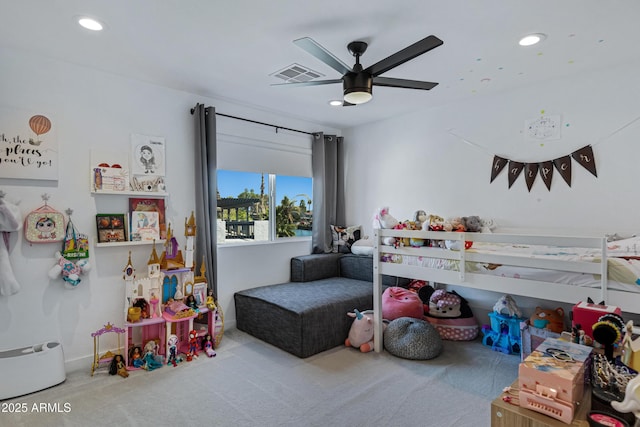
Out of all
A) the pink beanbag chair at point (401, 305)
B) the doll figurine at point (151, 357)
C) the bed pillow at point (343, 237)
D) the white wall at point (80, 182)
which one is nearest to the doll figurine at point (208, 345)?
the doll figurine at point (151, 357)

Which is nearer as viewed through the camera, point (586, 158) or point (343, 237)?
point (586, 158)

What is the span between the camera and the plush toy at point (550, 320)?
9.11 feet

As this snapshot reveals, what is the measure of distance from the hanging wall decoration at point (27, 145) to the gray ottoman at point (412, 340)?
9.60 feet

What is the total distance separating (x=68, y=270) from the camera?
2.63m

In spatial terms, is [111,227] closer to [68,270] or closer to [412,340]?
[68,270]

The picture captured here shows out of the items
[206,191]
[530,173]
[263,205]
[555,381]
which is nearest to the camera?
[555,381]

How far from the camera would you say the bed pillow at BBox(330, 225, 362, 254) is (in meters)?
4.49

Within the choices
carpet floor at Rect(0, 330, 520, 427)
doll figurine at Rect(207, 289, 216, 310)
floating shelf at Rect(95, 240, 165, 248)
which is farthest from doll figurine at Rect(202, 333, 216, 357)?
floating shelf at Rect(95, 240, 165, 248)

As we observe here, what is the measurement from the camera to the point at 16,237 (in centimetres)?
250

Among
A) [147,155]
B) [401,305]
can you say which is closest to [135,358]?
[147,155]

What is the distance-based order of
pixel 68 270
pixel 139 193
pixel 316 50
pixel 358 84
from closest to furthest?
1. pixel 316 50
2. pixel 358 84
3. pixel 68 270
4. pixel 139 193

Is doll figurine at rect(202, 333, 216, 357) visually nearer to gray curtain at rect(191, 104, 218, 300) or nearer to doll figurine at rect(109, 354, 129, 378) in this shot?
gray curtain at rect(191, 104, 218, 300)

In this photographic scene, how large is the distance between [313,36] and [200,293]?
231cm

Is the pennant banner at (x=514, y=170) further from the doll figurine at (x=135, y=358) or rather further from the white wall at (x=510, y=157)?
the doll figurine at (x=135, y=358)
